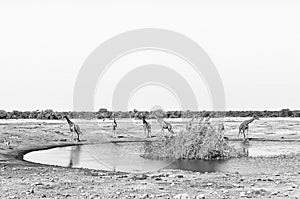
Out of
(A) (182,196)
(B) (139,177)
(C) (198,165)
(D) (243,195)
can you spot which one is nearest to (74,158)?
(C) (198,165)

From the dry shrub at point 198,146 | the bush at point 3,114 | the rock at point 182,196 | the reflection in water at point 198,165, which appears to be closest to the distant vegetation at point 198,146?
the dry shrub at point 198,146

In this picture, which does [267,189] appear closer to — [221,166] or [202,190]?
[202,190]

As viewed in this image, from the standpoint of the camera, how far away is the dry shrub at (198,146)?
74.9 ft

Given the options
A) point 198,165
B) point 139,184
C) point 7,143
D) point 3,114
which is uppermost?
point 3,114

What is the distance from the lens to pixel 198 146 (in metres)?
23.1

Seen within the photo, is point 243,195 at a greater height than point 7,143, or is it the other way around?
point 7,143

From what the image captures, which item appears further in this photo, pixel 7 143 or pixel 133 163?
pixel 7 143

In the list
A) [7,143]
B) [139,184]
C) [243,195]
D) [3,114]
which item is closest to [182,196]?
[243,195]

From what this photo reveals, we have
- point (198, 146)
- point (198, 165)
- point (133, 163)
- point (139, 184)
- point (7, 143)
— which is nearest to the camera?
point (139, 184)

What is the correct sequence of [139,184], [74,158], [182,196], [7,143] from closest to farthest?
[182,196]
[139,184]
[74,158]
[7,143]

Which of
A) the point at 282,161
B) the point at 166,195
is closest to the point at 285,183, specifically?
the point at 166,195

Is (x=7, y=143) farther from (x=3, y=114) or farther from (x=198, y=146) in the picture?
(x=3, y=114)

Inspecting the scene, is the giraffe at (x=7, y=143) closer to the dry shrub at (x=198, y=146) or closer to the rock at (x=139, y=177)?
the dry shrub at (x=198, y=146)

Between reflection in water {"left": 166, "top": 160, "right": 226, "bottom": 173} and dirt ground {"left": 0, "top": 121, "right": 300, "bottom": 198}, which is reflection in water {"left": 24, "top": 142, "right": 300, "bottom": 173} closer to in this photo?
reflection in water {"left": 166, "top": 160, "right": 226, "bottom": 173}
